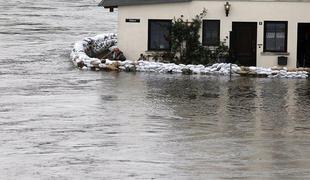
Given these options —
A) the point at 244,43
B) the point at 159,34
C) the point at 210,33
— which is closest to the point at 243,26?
the point at 244,43

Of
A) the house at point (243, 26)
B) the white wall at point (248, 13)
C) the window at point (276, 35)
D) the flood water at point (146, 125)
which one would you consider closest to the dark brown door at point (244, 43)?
the house at point (243, 26)

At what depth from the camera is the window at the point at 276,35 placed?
3356 centimetres

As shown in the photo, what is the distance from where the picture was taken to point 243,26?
33.6m

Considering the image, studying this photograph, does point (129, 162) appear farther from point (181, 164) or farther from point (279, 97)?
point (279, 97)

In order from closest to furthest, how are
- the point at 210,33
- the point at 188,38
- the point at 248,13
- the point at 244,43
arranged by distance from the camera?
the point at 248,13
the point at 188,38
the point at 244,43
the point at 210,33

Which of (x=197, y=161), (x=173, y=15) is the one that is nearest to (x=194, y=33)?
(x=173, y=15)

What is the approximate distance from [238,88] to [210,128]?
8.57 m

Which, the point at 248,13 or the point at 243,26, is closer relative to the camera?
the point at 248,13

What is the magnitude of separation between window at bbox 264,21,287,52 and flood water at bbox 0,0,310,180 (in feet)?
10.5

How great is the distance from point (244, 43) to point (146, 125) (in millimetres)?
14729

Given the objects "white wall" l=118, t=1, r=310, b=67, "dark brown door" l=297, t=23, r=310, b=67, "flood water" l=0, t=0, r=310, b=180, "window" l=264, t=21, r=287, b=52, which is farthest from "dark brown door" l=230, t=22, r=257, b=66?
"flood water" l=0, t=0, r=310, b=180

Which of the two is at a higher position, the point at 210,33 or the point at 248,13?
the point at 248,13

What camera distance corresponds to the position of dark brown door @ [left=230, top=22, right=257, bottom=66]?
110 feet

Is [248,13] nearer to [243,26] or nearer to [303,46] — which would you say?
[243,26]
